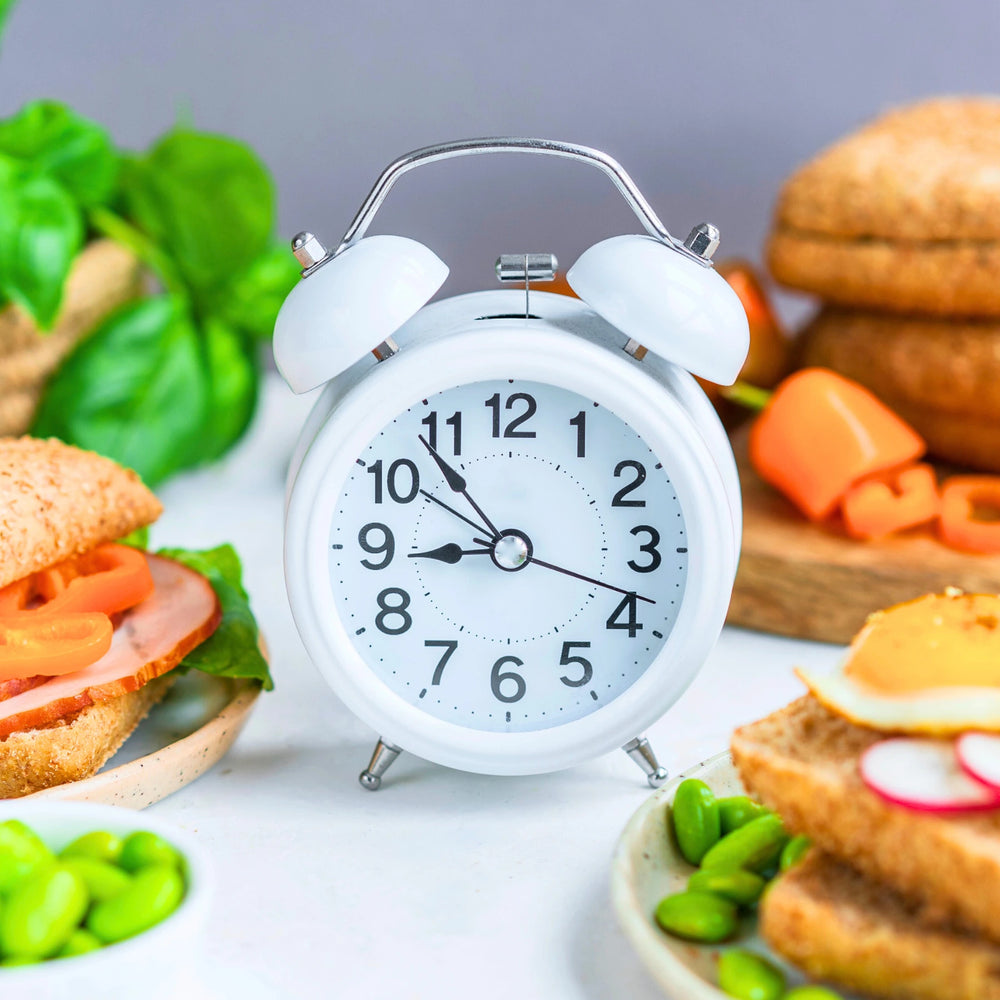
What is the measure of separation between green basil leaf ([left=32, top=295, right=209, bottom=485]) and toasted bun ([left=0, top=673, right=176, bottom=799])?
1047 millimetres

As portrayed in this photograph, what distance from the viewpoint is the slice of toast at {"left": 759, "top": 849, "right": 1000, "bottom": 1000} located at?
1.09 metres

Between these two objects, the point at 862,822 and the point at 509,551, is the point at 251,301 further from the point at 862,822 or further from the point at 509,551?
the point at 862,822

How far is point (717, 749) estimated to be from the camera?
175 cm

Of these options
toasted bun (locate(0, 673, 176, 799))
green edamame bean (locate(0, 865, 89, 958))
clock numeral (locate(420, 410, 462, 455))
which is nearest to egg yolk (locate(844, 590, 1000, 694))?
clock numeral (locate(420, 410, 462, 455))

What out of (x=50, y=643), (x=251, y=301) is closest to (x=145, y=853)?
(x=50, y=643)

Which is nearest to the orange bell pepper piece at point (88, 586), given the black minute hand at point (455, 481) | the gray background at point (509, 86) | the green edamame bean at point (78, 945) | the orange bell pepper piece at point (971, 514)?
the black minute hand at point (455, 481)

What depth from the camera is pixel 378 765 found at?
1.62 meters

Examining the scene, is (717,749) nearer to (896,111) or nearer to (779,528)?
(779,528)

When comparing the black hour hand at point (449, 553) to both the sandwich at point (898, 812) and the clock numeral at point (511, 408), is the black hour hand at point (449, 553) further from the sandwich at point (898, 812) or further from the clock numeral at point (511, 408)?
the sandwich at point (898, 812)

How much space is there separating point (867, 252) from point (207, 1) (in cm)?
191

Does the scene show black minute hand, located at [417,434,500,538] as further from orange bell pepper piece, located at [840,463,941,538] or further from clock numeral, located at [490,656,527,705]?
orange bell pepper piece, located at [840,463,941,538]

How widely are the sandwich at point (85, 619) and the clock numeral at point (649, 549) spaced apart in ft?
1.78

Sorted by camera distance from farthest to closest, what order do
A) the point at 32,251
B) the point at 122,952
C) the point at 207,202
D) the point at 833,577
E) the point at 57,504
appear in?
the point at 207,202, the point at 32,251, the point at 833,577, the point at 57,504, the point at 122,952

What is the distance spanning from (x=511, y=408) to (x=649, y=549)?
0.25 meters
